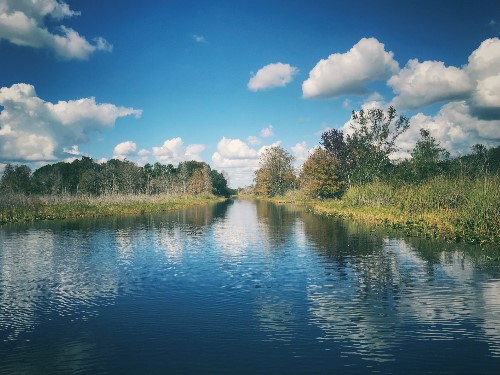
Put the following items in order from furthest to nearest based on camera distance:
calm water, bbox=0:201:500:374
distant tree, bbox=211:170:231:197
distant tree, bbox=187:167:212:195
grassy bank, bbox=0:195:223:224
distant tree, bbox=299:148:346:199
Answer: distant tree, bbox=211:170:231:197, distant tree, bbox=187:167:212:195, distant tree, bbox=299:148:346:199, grassy bank, bbox=0:195:223:224, calm water, bbox=0:201:500:374

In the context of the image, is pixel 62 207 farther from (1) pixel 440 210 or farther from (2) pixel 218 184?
(2) pixel 218 184

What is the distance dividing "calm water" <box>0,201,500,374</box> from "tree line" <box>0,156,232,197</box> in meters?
72.4

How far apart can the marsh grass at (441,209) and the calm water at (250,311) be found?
149 inches

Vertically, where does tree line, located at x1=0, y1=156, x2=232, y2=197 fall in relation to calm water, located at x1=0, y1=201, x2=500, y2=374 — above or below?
above

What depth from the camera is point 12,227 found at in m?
35.3

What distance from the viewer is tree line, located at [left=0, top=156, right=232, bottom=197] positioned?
104m

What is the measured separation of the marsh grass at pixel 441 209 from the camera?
77.6 feet

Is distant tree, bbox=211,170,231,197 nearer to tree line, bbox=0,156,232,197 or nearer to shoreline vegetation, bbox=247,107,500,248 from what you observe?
tree line, bbox=0,156,232,197

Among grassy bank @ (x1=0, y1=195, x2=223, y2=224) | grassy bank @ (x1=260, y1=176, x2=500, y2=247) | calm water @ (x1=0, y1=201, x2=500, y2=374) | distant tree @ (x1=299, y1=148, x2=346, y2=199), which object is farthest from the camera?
distant tree @ (x1=299, y1=148, x2=346, y2=199)

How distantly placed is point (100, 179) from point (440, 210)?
98861 millimetres

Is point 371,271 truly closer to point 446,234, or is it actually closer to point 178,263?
point 178,263

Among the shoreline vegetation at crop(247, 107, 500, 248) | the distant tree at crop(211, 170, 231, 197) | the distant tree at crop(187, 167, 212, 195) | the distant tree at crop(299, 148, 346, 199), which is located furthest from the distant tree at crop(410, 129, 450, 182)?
the distant tree at crop(211, 170, 231, 197)

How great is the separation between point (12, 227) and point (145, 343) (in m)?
32.6

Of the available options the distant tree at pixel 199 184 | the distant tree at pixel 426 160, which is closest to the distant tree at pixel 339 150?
the distant tree at pixel 426 160
